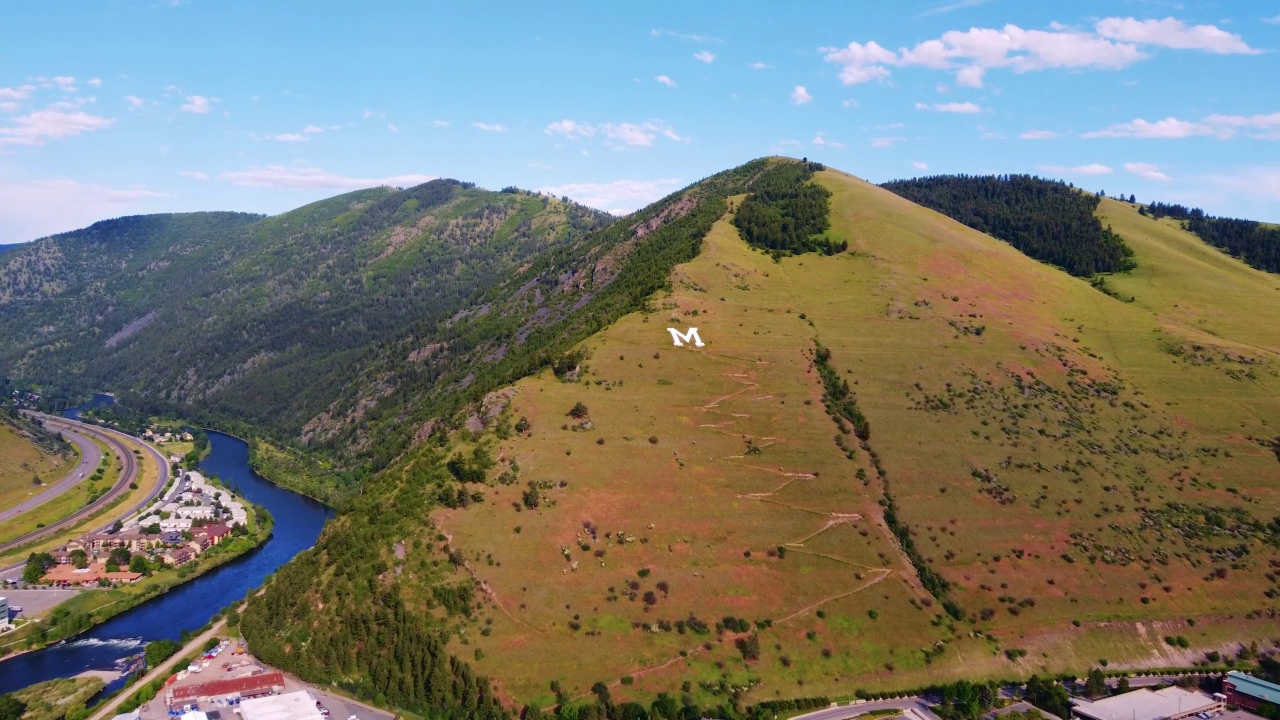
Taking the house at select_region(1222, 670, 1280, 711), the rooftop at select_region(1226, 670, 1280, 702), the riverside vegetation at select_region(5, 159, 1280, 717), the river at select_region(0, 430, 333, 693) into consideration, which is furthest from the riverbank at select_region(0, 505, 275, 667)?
the rooftop at select_region(1226, 670, 1280, 702)

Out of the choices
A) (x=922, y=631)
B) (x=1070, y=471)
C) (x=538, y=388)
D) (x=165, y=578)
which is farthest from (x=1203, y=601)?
(x=165, y=578)

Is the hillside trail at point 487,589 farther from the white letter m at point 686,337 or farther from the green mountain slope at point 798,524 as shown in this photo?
the white letter m at point 686,337

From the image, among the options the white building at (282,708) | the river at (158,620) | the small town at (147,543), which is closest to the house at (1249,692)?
the white building at (282,708)

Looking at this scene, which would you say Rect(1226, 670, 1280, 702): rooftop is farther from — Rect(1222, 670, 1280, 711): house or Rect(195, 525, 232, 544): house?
Rect(195, 525, 232, 544): house

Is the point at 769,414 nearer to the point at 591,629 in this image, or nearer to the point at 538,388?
the point at 538,388

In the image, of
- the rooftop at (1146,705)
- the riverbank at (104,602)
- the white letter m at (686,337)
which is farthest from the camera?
the white letter m at (686,337)

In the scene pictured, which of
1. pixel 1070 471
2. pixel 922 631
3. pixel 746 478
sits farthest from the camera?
pixel 1070 471
